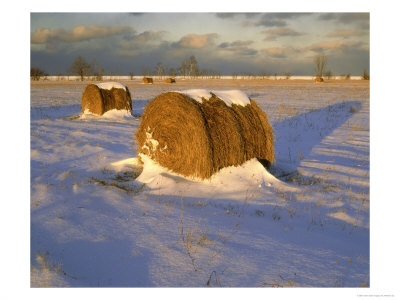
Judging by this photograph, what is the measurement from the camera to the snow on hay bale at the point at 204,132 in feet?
20.5

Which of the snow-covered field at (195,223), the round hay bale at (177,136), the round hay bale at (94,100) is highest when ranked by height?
the round hay bale at (94,100)

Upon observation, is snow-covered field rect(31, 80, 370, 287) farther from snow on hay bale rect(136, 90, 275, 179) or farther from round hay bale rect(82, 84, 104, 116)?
round hay bale rect(82, 84, 104, 116)

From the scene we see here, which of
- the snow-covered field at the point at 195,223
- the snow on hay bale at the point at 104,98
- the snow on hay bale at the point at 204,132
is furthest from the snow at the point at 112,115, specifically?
the snow on hay bale at the point at 204,132

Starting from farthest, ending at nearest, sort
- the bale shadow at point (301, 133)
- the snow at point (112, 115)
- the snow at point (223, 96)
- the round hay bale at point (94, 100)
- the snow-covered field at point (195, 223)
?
1. the round hay bale at point (94, 100)
2. the snow at point (112, 115)
3. the bale shadow at point (301, 133)
4. the snow at point (223, 96)
5. the snow-covered field at point (195, 223)

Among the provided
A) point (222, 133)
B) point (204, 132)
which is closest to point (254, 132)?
point (222, 133)

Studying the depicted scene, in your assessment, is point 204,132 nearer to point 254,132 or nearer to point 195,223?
point 254,132

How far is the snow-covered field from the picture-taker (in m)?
3.15

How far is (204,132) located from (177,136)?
0.76 m

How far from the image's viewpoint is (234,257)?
11.4 feet

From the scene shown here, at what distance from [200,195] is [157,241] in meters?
2.01

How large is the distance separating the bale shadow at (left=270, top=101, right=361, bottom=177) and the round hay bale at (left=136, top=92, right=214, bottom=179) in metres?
2.04

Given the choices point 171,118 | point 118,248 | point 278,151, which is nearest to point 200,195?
point 171,118

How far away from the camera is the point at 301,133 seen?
11875 mm

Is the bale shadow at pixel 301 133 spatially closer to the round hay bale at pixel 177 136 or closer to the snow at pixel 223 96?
the snow at pixel 223 96
